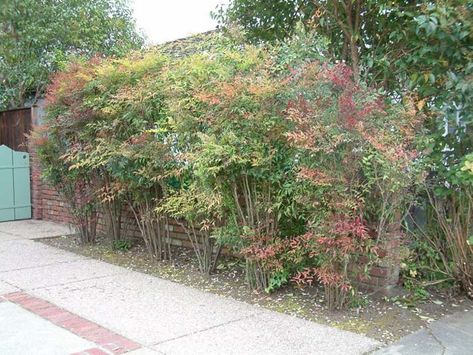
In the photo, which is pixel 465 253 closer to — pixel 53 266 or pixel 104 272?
pixel 104 272

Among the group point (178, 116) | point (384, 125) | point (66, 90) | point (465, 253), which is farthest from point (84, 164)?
point (465, 253)

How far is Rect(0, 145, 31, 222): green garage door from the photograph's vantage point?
1040 cm

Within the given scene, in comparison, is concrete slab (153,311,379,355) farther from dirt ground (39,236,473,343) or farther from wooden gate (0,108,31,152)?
wooden gate (0,108,31,152)

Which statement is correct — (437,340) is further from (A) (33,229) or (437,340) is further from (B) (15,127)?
(B) (15,127)

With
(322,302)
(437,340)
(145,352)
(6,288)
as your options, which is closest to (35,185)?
(6,288)

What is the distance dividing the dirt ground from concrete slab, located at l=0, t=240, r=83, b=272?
1013mm

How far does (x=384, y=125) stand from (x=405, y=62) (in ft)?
4.03

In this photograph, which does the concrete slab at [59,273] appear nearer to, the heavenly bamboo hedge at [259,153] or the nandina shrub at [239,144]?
the heavenly bamboo hedge at [259,153]

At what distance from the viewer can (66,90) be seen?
7.18m

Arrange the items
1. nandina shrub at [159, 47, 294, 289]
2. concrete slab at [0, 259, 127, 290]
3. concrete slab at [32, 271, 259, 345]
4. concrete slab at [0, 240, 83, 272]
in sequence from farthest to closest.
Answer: concrete slab at [0, 240, 83, 272] < concrete slab at [0, 259, 127, 290] < nandina shrub at [159, 47, 294, 289] < concrete slab at [32, 271, 259, 345]

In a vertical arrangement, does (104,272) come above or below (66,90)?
below

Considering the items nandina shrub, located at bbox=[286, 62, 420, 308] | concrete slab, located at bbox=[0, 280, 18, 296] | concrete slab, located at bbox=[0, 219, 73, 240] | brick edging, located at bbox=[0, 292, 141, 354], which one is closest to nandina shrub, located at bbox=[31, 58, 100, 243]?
concrete slab, located at bbox=[0, 219, 73, 240]

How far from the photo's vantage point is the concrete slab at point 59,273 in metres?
5.89

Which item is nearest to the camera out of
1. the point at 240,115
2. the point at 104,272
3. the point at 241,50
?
the point at 240,115
